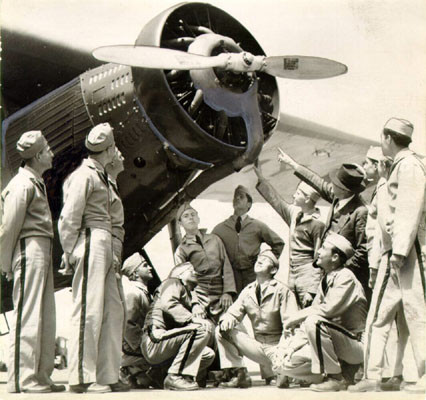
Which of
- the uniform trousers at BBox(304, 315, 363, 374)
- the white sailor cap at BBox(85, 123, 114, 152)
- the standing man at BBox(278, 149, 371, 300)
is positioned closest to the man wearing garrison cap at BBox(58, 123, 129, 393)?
the white sailor cap at BBox(85, 123, 114, 152)

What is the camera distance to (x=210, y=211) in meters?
8.84

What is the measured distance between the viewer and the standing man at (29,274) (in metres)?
7.88

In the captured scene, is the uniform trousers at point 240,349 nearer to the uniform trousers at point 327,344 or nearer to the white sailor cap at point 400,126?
the uniform trousers at point 327,344

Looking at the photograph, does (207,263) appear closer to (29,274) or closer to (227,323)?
(227,323)

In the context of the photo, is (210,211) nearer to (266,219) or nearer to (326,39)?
(266,219)

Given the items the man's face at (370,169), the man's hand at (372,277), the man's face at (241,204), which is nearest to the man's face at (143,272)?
the man's face at (241,204)

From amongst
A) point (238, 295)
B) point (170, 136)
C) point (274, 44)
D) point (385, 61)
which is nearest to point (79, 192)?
point (170, 136)

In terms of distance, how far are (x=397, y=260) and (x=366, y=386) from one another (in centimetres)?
106

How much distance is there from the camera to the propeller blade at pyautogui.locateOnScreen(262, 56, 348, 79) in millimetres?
8602

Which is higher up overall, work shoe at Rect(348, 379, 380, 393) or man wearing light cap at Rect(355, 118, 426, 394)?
man wearing light cap at Rect(355, 118, 426, 394)

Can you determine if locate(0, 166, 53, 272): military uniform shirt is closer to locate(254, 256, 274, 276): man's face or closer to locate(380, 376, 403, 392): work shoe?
locate(254, 256, 274, 276): man's face

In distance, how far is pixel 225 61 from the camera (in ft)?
27.2

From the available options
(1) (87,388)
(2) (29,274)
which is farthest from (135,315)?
(2) (29,274)

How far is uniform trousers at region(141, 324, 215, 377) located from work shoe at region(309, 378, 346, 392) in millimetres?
921
